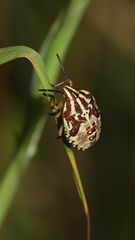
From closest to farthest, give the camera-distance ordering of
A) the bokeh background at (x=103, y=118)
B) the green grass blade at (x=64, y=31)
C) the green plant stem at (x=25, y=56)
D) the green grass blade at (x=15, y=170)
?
the green plant stem at (x=25, y=56) → the green grass blade at (x=64, y=31) → the green grass blade at (x=15, y=170) → the bokeh background at (x=103, y=118)

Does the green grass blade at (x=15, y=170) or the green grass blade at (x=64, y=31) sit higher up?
the green grass blade at (x=64, y=31)

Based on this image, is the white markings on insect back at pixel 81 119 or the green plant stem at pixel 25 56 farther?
the white markings on insect back at pixel 81 119

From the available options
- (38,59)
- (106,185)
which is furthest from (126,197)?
(38,59)

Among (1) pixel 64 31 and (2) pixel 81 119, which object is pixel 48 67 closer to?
(1) pixel 64 31

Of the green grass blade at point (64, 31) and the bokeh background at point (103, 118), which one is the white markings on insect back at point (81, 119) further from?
the bokeh background at point (103, 118)

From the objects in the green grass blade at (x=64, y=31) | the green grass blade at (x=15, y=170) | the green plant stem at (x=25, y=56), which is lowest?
the green grass blade at (x=15, y=170)

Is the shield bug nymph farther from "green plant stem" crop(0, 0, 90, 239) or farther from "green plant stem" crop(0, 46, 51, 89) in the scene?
"green plant stem" crop(0, 46, 51, 89)

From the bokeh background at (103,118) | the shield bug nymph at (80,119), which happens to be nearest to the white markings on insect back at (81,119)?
the shield bug nymph at (80,119)

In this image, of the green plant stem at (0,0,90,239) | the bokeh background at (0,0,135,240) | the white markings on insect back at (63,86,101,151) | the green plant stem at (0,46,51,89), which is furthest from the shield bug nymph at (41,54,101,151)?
the bokeh background at (0,0,135,240)

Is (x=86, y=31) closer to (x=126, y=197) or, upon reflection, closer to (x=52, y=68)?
(x=126, y=197)
